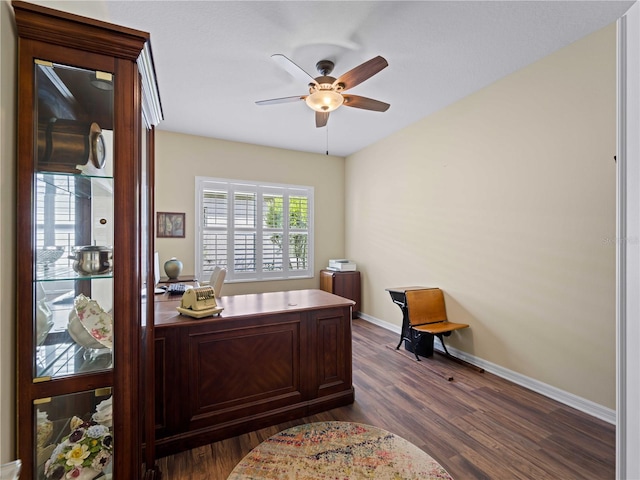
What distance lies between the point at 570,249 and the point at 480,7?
198 centimetres

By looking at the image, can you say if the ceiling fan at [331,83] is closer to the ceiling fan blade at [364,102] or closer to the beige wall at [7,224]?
the ceiling fan blade at [364,102]

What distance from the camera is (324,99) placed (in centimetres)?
256

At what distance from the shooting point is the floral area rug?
169 centimetres

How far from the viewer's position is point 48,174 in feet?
3.71

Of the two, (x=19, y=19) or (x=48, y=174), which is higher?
(x=19, y=19)

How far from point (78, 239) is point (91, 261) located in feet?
0.37

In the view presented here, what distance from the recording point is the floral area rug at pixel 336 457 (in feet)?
5.54

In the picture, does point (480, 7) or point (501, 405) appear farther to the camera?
point (501, 405)

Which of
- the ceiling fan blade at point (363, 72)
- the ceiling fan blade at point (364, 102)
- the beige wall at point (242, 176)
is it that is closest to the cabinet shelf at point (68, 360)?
the ceiling fan blade at point (363, 72)

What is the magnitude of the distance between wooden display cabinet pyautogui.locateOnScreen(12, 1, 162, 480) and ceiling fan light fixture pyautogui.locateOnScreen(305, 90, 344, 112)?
1536mm

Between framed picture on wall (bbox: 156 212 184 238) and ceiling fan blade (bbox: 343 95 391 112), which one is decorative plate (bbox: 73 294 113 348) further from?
framed picture on wall (bbox: 156 212 184 238)
